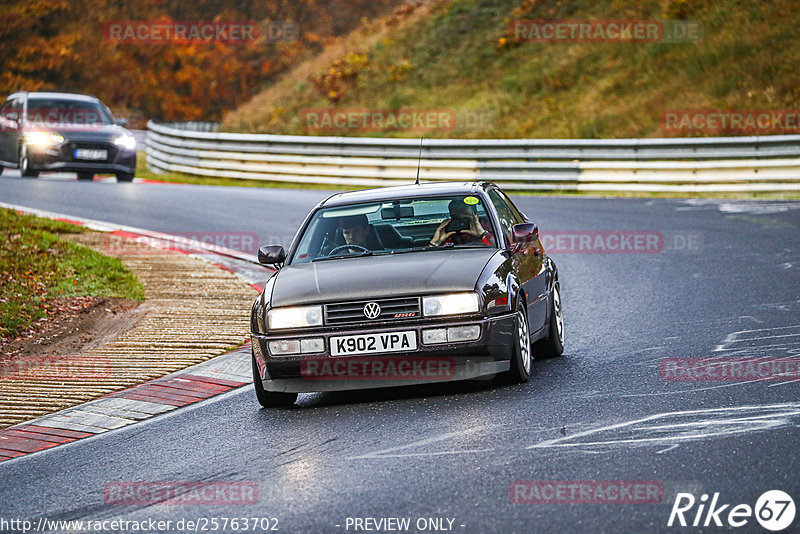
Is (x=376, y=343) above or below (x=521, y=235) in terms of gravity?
below

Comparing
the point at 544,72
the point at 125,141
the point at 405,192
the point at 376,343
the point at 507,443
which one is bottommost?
the point at 507,443

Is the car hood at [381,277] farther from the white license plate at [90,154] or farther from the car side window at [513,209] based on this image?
the white license plate at [90,154]

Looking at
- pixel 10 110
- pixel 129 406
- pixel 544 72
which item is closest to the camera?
pixel 129 406

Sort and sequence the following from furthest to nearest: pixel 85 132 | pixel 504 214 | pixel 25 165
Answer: pixel 25 165
pixel 85 132
pixel 504 214

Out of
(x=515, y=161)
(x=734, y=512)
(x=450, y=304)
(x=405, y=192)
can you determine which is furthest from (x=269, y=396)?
(x=515, y=161)

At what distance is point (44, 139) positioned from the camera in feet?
82.4

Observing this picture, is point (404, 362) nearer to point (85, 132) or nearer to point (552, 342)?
point (552, 342)

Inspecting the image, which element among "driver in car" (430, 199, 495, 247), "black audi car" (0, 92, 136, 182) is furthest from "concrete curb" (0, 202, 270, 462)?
"black audi car" (0, 92, 136, 182)

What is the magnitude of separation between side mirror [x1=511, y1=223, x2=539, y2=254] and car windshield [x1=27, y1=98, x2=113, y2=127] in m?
18.0

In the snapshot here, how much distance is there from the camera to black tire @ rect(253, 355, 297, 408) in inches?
324

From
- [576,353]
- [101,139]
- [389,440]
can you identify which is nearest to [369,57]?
[101,139]

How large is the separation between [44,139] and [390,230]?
17.8 meters

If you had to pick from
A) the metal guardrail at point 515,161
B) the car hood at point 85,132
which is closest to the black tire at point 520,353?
the metal guardrail at point 515,161

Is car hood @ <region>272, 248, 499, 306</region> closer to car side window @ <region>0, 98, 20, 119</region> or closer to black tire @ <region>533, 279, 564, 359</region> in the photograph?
black tire @ <region>533, 279, 564, 359</region>
